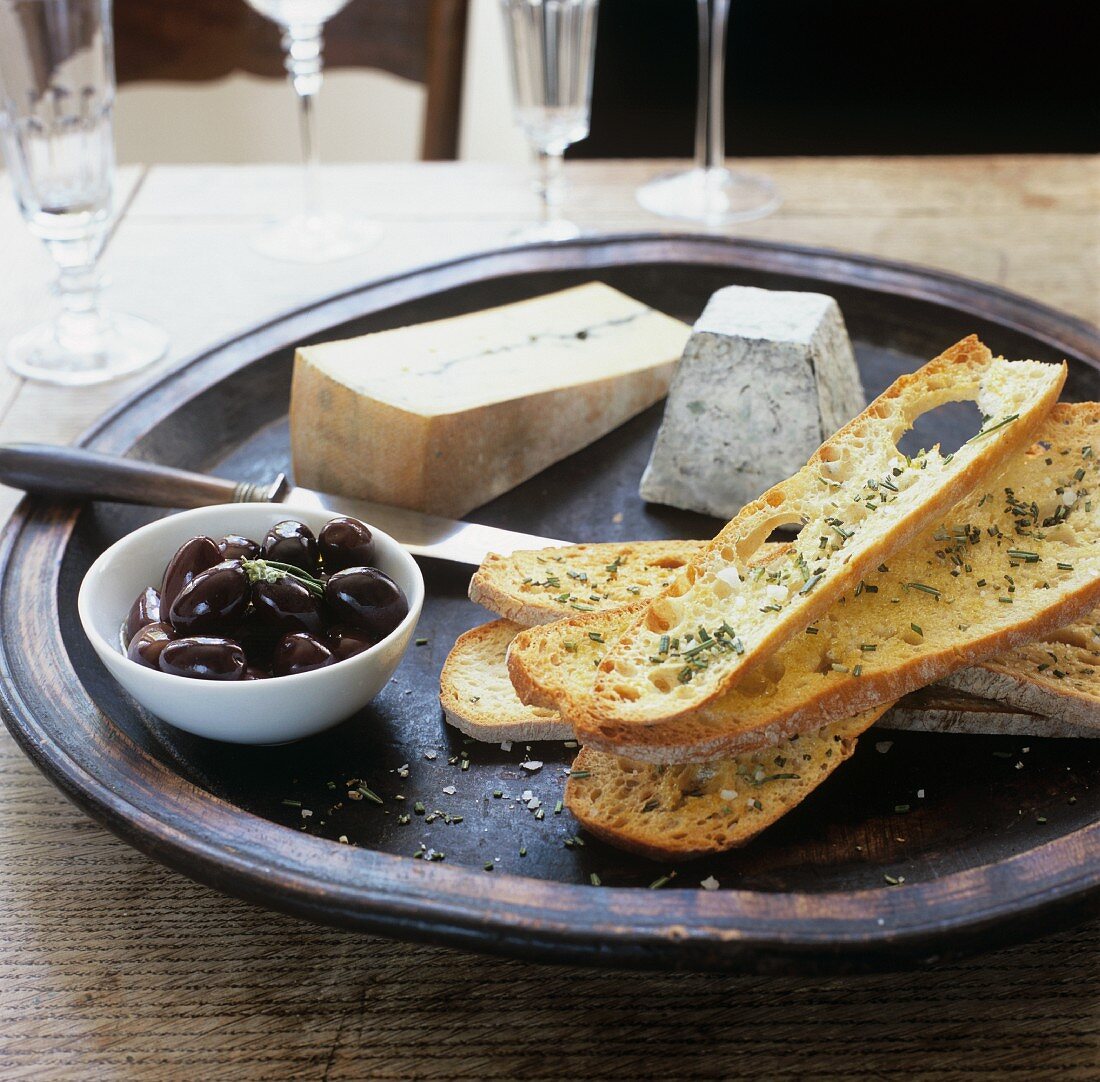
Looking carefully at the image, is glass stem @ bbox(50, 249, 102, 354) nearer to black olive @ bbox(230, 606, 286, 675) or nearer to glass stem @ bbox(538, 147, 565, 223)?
glass stem @ bbox(538, 147, 565, 223)

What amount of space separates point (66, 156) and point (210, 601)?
3.86 ft

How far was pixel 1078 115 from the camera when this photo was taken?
164 inches

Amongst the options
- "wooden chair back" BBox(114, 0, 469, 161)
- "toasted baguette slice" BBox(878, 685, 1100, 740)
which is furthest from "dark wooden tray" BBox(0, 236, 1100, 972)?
"wooden chair back" BBox(114, 0, 469, 161)

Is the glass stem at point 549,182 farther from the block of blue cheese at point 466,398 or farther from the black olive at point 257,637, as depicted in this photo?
the black olive at point 257,637

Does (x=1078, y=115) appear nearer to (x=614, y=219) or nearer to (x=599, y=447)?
(x=614, y=219)

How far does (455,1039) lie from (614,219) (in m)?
2.11

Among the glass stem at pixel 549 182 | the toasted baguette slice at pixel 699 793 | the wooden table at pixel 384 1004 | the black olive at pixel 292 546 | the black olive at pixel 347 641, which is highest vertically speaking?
the glass stem at pixel 549 182

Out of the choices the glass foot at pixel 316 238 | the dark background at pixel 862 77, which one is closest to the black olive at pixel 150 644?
the glass foot at pixel 316 238

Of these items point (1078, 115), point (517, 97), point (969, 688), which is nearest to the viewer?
point (969, 688)

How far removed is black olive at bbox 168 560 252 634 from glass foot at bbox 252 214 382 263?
149 centimetres

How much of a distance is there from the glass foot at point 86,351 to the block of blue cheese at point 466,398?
0.58m

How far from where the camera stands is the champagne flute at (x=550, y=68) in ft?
7.93

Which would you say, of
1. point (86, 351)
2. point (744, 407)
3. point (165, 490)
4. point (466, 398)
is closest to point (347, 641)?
point (165, 490)

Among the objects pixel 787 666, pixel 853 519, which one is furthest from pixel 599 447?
pixel 787 666
